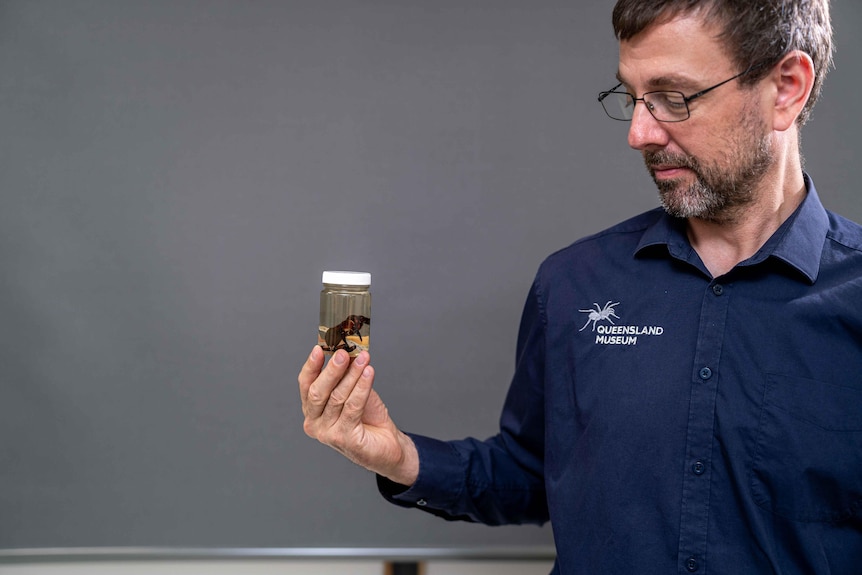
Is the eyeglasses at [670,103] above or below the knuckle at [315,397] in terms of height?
above

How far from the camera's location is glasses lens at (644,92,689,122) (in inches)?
47.1

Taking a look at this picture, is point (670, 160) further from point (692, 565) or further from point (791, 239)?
point (692, 565)

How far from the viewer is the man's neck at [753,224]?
1.28m

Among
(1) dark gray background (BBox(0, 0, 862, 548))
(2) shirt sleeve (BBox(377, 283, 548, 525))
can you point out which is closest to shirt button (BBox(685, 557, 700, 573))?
(2) shirt sleeve (BBox(377, 283, 548, 525))

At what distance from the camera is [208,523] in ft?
6.02

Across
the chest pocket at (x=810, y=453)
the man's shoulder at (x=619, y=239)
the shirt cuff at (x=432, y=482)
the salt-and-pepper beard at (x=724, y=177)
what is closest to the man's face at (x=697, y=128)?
the salt-and-pepper beard at (x=724, y=177)

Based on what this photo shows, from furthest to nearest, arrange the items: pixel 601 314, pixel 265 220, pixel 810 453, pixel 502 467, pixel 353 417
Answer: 1. pixel 265 220
2. pixel 502 467
3. pixel 601 314
4. pixel 353 417
5. pixel 810 453

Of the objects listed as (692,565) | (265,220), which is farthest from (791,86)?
(265,220)

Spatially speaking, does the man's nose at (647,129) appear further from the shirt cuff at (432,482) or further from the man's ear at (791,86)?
the shirt cuff at (432,482)

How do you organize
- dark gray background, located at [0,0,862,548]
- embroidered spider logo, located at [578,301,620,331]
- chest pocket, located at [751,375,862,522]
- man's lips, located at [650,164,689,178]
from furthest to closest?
dark gray background, located at [0,0,862,548], embroidered spider logo, located at [578,301,620,331], man's lips, located at [650,164,689,178], chest pocket, located at [751,375,862,522]

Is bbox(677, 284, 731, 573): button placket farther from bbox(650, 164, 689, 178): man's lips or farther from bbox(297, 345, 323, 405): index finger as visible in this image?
bbox(297, 345, 323, 405): index finger

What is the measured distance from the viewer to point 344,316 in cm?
122

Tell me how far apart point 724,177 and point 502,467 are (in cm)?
66

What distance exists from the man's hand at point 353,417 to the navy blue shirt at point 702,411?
0.06 m
